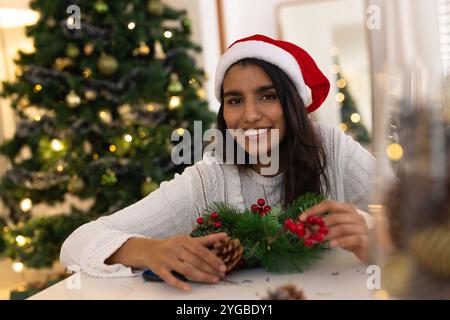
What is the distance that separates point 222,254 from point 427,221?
392 mm

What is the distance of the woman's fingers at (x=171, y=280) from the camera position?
0.69 m

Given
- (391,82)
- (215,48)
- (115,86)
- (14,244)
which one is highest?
(215,48)

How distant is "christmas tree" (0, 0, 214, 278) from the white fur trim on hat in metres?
1.18

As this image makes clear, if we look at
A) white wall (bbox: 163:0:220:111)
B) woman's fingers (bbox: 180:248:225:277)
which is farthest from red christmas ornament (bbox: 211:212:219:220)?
white wall (bbox: 163:0:220:111)

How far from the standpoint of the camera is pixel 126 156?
8.32 ft

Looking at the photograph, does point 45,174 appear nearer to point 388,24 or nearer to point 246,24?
point 246,24

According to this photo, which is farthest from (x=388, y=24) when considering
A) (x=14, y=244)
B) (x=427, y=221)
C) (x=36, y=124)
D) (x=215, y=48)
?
(x=215, y=48)

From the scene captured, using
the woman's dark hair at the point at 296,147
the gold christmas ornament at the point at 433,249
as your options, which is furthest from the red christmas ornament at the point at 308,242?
the woman's dark hair at the point at 296,147

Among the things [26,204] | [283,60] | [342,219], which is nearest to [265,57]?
[283,60]

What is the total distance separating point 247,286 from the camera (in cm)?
69

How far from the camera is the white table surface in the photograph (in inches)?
25.5

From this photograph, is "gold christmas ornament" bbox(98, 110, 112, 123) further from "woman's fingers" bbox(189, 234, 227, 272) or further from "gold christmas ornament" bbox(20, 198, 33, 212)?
"woman's fingers" bbox(189, 234, 227, 272)

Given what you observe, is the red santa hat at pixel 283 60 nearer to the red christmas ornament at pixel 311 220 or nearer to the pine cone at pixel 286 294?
the red christmas ornament at pixel 311 220

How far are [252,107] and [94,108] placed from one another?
4.76 feet
